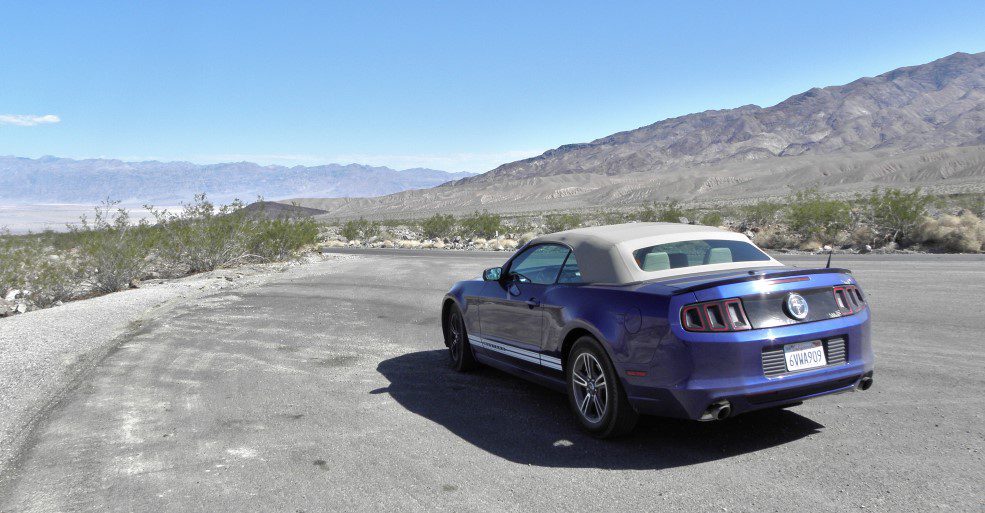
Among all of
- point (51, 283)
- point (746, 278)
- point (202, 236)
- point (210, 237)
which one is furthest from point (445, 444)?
point (210, 237)

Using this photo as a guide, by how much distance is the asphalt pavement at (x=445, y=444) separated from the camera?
413cm

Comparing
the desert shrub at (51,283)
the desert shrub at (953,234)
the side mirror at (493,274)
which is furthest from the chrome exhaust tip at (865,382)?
the desert shrub at (953,234)

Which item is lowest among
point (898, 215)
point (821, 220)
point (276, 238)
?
point (821, 220)

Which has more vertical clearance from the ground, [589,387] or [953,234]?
[589,387]

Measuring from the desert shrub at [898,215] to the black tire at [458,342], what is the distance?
885 inches

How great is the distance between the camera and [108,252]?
1938cm

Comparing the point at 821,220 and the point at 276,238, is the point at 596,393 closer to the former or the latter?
the point at 276,238

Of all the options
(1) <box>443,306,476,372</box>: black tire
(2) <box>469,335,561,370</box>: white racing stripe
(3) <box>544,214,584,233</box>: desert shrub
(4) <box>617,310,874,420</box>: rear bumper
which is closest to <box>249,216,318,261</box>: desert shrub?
(1) <box>443,306,476,372</box>: black tire

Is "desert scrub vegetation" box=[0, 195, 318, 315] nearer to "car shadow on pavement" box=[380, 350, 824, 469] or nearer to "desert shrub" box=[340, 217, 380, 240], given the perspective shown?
"car shadow on pavement" box=[380, 350, 824, 469]

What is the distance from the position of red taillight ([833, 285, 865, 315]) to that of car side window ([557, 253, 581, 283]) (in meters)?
1.78

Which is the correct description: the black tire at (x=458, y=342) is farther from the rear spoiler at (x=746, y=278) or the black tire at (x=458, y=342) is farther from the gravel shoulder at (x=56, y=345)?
the gravel shoulder at (x=56, y=345)

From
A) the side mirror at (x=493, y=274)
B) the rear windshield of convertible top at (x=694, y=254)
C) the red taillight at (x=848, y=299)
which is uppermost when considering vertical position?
the rear windshield of convertible top at (x=694, y=254)

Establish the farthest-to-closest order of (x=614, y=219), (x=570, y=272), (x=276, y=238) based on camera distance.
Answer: (x=614, y=219), (x=276, y=238), (x=570, y=272)

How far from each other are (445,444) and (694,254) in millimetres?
2321
